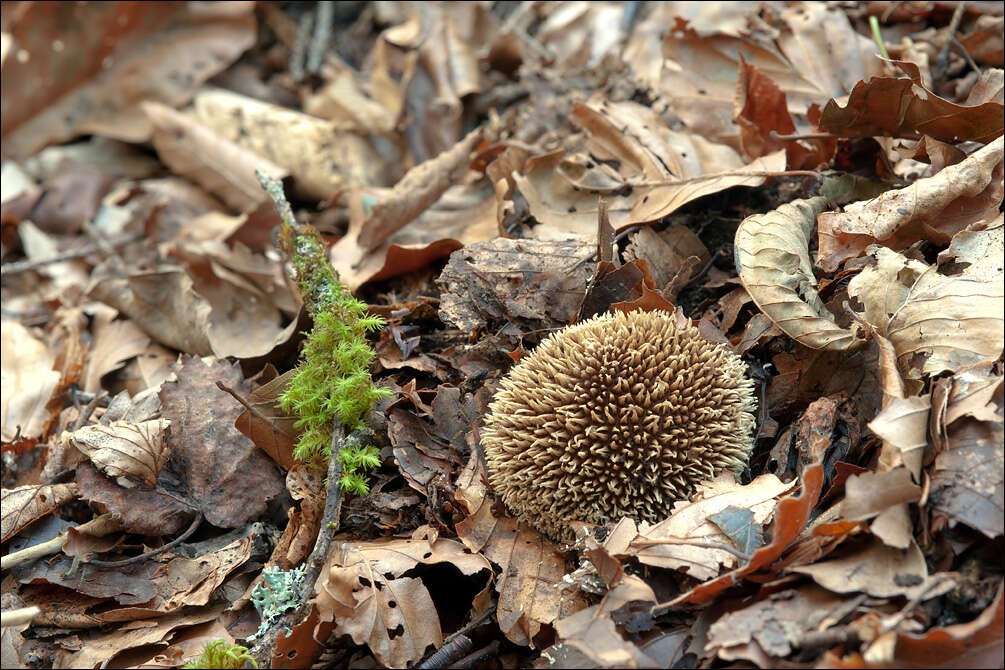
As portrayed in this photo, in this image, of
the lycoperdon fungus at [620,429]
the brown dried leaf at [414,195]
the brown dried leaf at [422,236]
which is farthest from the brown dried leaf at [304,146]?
the lycoperdon fungus at [620,429]

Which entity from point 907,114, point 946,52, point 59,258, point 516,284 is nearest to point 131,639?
point 516,284

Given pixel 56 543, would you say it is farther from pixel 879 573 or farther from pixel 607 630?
pixel 879 573

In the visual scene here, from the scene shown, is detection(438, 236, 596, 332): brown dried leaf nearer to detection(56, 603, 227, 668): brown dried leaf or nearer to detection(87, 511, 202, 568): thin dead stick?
detection(87, 511, 202, 568): thin dead stick

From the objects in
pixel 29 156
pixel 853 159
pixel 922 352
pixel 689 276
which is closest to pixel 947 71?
pixel 853 159

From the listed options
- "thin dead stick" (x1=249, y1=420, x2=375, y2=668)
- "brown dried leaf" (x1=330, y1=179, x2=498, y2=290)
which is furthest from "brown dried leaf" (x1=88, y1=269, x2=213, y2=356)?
"thin dead stick" (x1=249, y1=420, x2=375, y2=668)

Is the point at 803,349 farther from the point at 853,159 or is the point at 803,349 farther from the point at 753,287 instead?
the point at 853,159

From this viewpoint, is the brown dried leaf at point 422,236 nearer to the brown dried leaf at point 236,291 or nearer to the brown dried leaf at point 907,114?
the brown dried leaf at point 236,291
